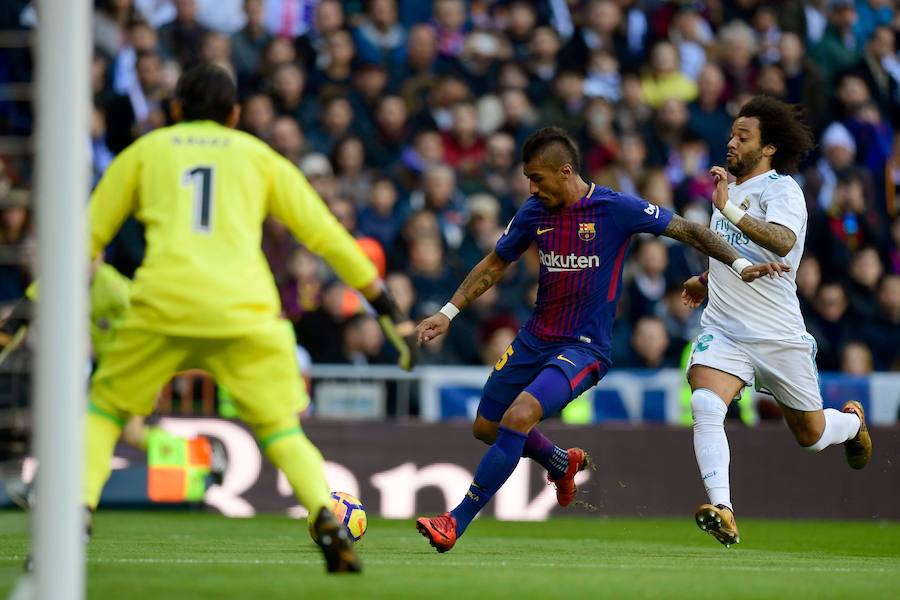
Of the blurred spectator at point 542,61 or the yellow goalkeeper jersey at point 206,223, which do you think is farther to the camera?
the blurred spectator at point 542,61

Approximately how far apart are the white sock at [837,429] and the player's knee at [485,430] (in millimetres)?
1913

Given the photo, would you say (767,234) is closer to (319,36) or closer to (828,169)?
(828,169)

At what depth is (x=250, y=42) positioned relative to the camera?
49.5ft

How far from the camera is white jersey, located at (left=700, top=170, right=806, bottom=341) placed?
8.66m

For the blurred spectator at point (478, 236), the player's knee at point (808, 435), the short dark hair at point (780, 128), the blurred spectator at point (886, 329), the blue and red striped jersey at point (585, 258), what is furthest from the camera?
the blurred spectator at point (886, 329)

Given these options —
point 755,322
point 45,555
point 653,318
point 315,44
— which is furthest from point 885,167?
point 45,555

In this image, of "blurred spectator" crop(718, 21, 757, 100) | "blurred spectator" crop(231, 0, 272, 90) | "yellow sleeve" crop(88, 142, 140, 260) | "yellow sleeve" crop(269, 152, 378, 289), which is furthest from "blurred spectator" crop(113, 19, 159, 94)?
"yellow sleeve" crop(269, 152, 378, 289)

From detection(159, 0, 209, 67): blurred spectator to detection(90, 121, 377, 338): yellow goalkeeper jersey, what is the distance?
8.69 metres

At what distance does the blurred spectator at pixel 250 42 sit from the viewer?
14953 millimetres

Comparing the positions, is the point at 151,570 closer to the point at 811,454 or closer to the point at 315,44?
the point at 811,454

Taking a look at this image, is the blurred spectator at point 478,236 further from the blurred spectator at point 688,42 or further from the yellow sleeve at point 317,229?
the yellow sleeve at point 317,229

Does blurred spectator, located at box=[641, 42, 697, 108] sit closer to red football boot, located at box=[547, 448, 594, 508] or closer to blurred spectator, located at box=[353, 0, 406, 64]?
blurred spectator, located at box=[353, 0, 406, 64]

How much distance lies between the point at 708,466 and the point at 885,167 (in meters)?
8.41

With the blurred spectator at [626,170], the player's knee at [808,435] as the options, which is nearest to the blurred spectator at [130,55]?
the blurred spectator at [626,170]
